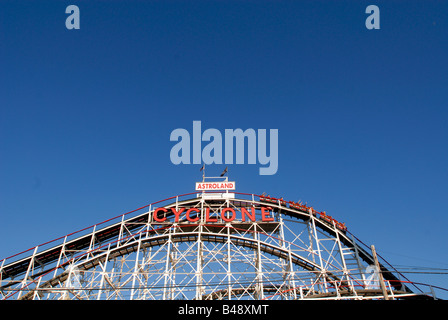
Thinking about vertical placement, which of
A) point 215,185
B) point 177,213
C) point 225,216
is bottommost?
point 225,216

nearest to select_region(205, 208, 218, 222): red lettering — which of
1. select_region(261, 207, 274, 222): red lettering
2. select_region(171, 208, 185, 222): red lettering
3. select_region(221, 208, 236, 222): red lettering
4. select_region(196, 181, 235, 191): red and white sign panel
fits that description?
select_region(221, 208, 236, 222): red lettering

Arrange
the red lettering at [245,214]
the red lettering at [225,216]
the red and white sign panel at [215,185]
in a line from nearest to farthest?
the red lettering at [225,216] < the red lettering at [245,214] < the red and white sign panel at [215,185]

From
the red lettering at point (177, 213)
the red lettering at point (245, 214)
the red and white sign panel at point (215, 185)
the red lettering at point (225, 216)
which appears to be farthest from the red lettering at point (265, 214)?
the red lettering at point (177, 213)

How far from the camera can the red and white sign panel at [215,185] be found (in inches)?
1207

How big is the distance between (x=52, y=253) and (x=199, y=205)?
38.2 feet

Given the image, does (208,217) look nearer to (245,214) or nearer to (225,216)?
(225,216)

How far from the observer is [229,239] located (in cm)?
2644

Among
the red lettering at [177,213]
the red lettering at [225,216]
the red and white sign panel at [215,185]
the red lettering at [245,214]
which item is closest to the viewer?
the red lettering at [225,216]

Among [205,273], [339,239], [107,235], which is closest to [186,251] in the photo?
[205,273]

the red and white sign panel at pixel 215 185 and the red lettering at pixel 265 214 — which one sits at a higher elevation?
the red and white sign panel at pixel 215 185

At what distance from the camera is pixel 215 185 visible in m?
30.9

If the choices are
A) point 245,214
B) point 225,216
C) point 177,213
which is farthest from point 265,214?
point 177,213

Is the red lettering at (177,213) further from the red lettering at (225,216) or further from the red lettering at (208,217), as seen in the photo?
the red lettering at (225,216)
